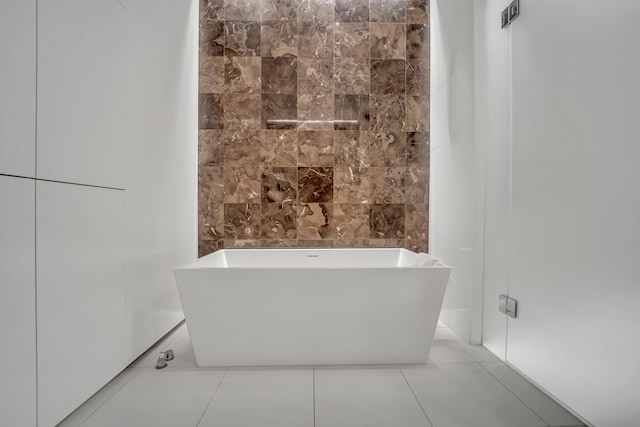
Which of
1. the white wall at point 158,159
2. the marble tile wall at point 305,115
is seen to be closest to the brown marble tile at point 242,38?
the marble tile wall at point 305,115

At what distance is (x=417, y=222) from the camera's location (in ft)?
9.98

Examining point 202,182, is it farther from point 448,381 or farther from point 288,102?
point 448,381

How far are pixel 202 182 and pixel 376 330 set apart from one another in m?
1.95

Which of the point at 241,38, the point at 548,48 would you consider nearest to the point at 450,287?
the point at 548,48

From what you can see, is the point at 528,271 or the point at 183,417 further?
the point at 528,271

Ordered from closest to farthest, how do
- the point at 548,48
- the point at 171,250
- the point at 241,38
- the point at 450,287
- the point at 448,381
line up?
the point at 548,48 → the point at 448,381 → the point at 171,250 → the point at 450,287 → the point at 241,38

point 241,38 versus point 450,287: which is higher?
point 241,38

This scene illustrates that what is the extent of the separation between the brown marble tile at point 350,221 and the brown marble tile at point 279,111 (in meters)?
0.82

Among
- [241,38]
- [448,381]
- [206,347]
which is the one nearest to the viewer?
[448,381]

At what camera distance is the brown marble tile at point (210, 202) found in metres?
3.01

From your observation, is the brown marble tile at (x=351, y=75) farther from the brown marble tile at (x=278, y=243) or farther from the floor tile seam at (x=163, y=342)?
the floor tile seam at (x=163, y=342)

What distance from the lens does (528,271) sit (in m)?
1.78

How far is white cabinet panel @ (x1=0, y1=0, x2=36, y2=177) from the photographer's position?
43.7 inches

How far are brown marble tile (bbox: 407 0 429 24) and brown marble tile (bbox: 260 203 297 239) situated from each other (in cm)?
193
